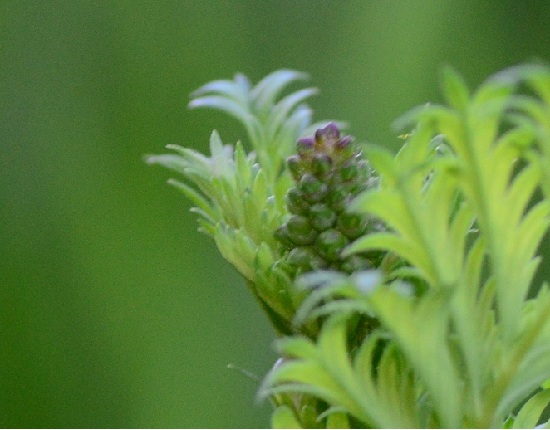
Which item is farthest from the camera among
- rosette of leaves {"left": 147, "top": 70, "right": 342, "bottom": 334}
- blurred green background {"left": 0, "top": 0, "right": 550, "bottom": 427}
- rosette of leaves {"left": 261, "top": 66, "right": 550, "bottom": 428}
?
blurred green background {"left": 0, "top": 0, "right": 550, "bottom": 427}

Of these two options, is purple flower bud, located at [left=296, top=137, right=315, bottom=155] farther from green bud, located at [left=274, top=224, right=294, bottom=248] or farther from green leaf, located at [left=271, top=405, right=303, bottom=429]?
green leaf, located at [left=271, top=405, right=303, bottom=429]

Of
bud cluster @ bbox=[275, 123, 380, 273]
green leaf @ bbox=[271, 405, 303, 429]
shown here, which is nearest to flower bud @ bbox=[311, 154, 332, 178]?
bud cluster @ bbox=[275, 123, 380, 273]

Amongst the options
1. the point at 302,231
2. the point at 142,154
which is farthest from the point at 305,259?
the point at 142,154

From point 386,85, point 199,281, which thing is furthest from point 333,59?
point 199,281

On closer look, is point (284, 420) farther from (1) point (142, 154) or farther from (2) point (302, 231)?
(1) point (142, 154)

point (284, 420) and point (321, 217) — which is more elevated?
point (321, 217)

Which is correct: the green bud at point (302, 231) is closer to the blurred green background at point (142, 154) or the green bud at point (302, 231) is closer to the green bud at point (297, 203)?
the green bud at point (297, 203)

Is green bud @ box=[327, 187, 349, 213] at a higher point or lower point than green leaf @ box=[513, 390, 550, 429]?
higher
